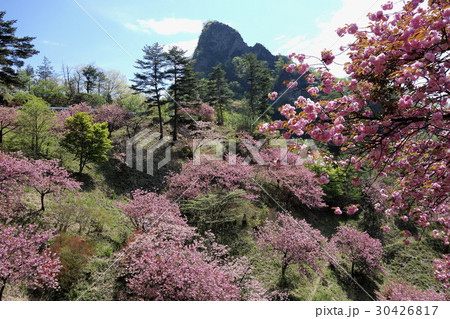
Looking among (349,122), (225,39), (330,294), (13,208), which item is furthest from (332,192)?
(225,39)

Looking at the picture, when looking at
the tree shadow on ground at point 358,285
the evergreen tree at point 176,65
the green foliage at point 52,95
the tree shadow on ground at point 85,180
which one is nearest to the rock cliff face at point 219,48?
the green foliage at point 52,95

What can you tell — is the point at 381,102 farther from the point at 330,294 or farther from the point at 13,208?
the point at 13,208

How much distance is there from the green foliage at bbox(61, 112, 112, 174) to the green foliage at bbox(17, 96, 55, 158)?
3.46 feet

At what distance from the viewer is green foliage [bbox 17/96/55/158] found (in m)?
11.2

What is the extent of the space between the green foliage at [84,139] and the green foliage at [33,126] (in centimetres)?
105

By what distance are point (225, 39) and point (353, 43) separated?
102m

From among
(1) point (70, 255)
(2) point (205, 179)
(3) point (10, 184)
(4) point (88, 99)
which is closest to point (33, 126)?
(3) point (10, 184)

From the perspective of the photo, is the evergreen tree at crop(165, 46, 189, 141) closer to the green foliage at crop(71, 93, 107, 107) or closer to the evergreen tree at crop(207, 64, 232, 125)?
the evergreen tree at crop(207, 64, 232, 125)

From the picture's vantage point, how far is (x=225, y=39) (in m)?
91.4

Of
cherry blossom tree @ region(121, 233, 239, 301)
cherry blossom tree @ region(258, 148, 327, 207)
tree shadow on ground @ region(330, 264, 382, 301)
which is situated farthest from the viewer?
cherry blossom tree @ region(258, 148, 327, 207)

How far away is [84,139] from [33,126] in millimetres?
2462

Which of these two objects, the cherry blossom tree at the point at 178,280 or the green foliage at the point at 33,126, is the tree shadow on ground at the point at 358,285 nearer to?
the cherry blossom tree at the point at 178,280

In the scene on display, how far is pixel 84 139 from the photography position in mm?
11875

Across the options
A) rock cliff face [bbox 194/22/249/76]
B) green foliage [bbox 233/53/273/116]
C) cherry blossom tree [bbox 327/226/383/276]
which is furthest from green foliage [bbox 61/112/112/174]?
rock cliff face [bbox 194/22/249/76]
